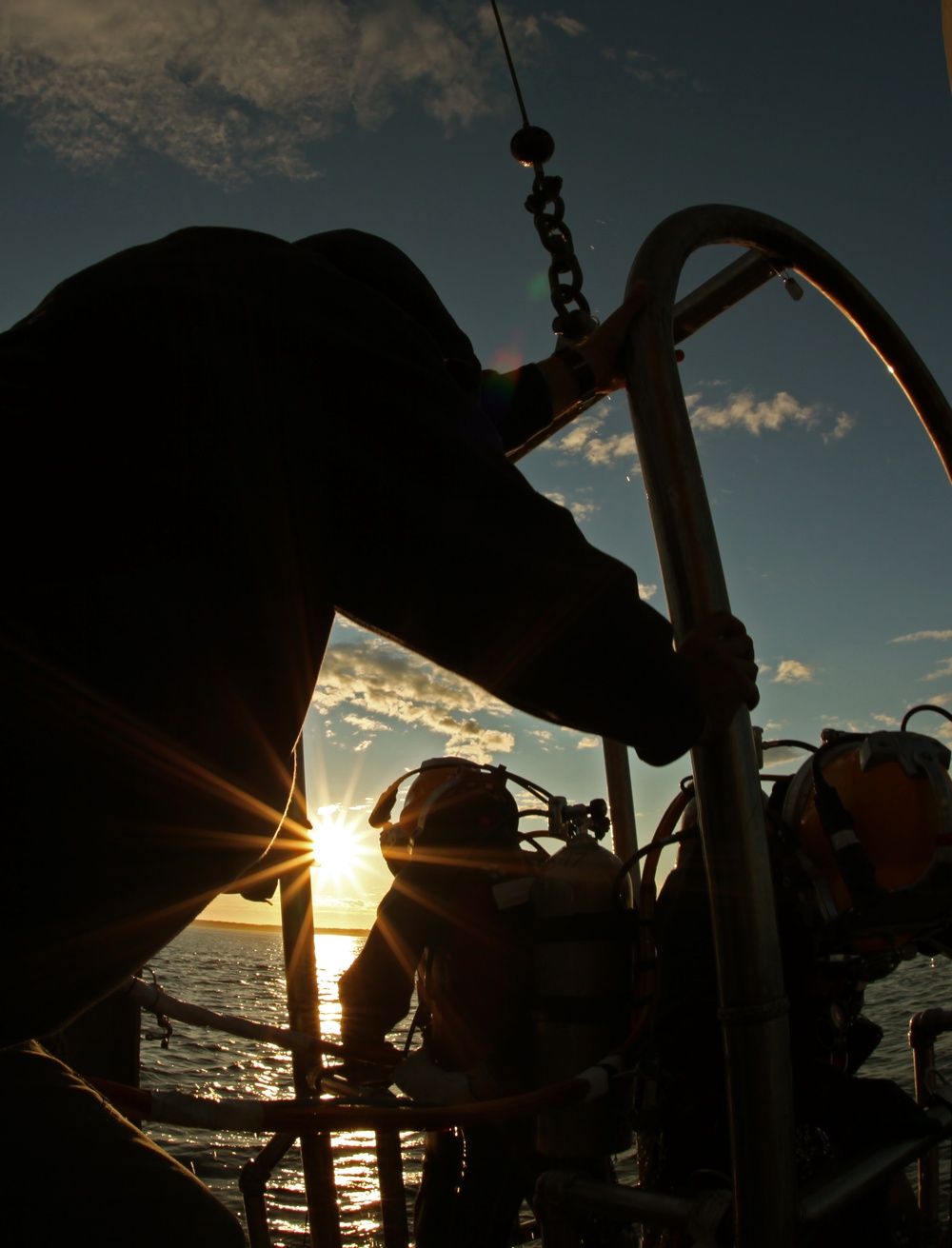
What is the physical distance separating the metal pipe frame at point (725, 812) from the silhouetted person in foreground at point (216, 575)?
0.36 m

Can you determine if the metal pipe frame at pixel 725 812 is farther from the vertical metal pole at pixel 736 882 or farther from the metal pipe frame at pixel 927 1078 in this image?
the metal pipe frame at pixel 927 1078

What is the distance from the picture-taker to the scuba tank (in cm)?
183

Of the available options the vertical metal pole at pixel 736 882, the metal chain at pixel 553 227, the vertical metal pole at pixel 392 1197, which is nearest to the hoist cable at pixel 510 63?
the metal chain at pixel 553 227

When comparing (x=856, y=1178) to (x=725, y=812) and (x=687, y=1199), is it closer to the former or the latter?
(x=687, y=1199)

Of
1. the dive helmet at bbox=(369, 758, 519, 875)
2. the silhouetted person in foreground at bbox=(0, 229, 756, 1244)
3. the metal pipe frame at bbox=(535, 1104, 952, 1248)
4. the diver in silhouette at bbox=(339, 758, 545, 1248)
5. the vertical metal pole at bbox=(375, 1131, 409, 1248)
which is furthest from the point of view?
the dive helmet at bbox=(369, 758, 519, 875)

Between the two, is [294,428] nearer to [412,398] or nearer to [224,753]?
[412,398]

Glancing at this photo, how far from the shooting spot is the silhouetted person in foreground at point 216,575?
0.71 m

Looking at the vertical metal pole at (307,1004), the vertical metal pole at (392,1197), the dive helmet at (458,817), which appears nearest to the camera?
the vertical metal pole at (307,1004)

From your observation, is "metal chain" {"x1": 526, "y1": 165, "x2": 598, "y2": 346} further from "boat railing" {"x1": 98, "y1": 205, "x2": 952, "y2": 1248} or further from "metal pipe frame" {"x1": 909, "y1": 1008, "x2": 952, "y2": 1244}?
"metal pipe frame" {"x1": 909, "y1": 1008, "x2": 952, "y2": 1244}

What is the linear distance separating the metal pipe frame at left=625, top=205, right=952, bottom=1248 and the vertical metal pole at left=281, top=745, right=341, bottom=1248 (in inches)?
42.1

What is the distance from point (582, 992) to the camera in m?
1.93

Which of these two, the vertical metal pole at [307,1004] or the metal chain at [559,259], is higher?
the metal chain at [559,259]

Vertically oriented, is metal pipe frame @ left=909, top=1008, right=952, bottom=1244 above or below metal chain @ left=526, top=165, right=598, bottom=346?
below

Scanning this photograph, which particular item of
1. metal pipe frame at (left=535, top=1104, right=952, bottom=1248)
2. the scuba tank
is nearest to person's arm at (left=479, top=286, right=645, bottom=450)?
the scuba tank
